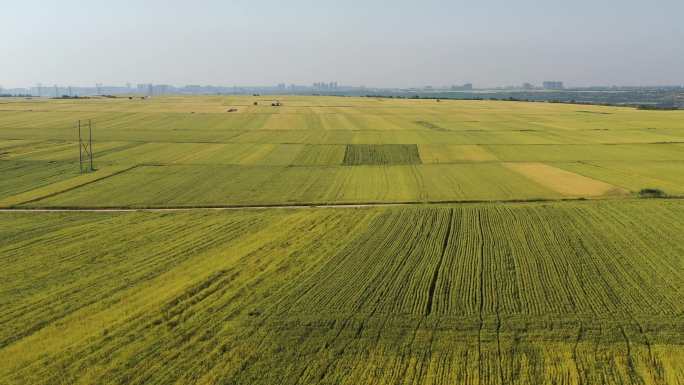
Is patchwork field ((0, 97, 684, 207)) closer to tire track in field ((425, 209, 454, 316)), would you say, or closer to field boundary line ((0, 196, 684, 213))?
field boundary line ((0, 196, 684, 213))

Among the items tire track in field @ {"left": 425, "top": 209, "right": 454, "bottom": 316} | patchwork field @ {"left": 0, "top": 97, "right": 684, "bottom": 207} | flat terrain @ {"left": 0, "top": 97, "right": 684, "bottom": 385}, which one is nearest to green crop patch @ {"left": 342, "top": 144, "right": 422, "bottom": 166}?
patchwork field @ {"left": 0, "top": 97, "right": 684, "bottom": 207}

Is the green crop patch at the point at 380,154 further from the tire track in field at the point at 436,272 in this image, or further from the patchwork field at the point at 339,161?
the tire track in field at the point at 436,272

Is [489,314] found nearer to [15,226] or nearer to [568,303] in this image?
[568,303]

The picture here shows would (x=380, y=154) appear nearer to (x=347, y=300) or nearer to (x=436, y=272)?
(x=436, y=272)

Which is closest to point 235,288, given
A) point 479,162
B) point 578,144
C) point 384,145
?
point 479,162

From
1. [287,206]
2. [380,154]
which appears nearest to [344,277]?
[287,206]
